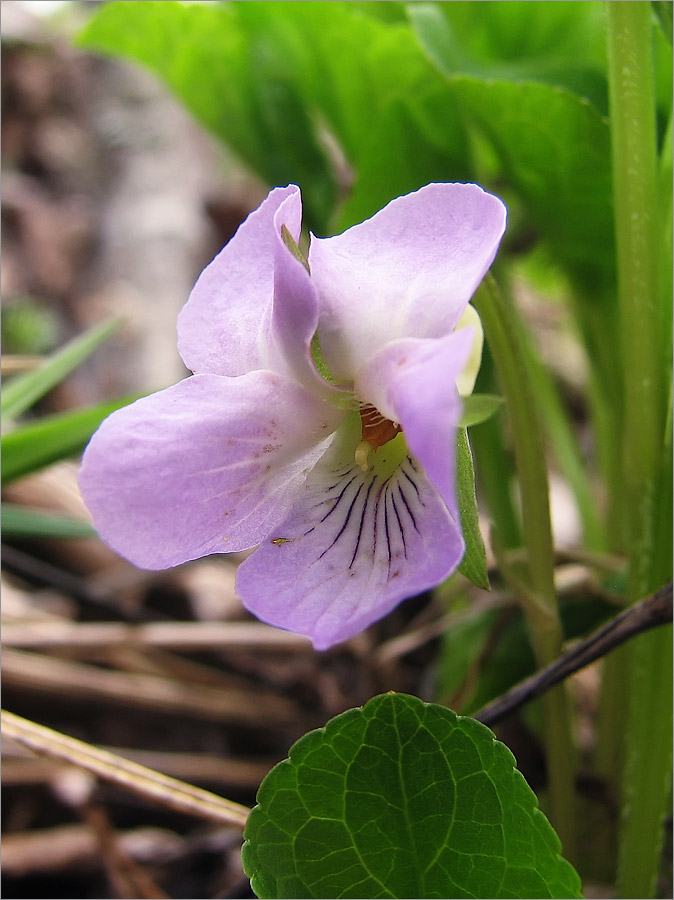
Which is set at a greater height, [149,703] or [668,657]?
[668,657]

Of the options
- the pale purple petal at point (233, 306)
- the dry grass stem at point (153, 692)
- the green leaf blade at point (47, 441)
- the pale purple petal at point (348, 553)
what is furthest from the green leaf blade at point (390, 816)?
the dry grass stem at point (153, 692)

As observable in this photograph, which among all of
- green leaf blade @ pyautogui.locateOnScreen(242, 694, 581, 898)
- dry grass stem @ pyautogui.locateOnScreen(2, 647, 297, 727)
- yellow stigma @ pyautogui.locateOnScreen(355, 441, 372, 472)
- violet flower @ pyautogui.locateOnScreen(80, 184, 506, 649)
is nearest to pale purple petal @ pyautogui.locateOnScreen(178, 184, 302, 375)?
violet flower @ pyautogui.locateOnScreen(80, 184, 506, 649)

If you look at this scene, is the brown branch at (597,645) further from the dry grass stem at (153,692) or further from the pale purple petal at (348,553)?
the dry grass stem at (153,692)

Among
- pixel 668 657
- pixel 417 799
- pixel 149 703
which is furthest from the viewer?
pixel 149 703

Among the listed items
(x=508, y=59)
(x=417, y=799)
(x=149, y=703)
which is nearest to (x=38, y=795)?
(x=149, y=703)

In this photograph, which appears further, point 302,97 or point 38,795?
point 302,97

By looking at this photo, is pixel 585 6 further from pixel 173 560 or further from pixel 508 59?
pixel 173 560

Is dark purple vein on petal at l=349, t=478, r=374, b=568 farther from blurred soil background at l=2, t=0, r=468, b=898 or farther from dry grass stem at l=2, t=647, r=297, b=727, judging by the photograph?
dry grass stem at l=2, t=647, r=297, b=727
